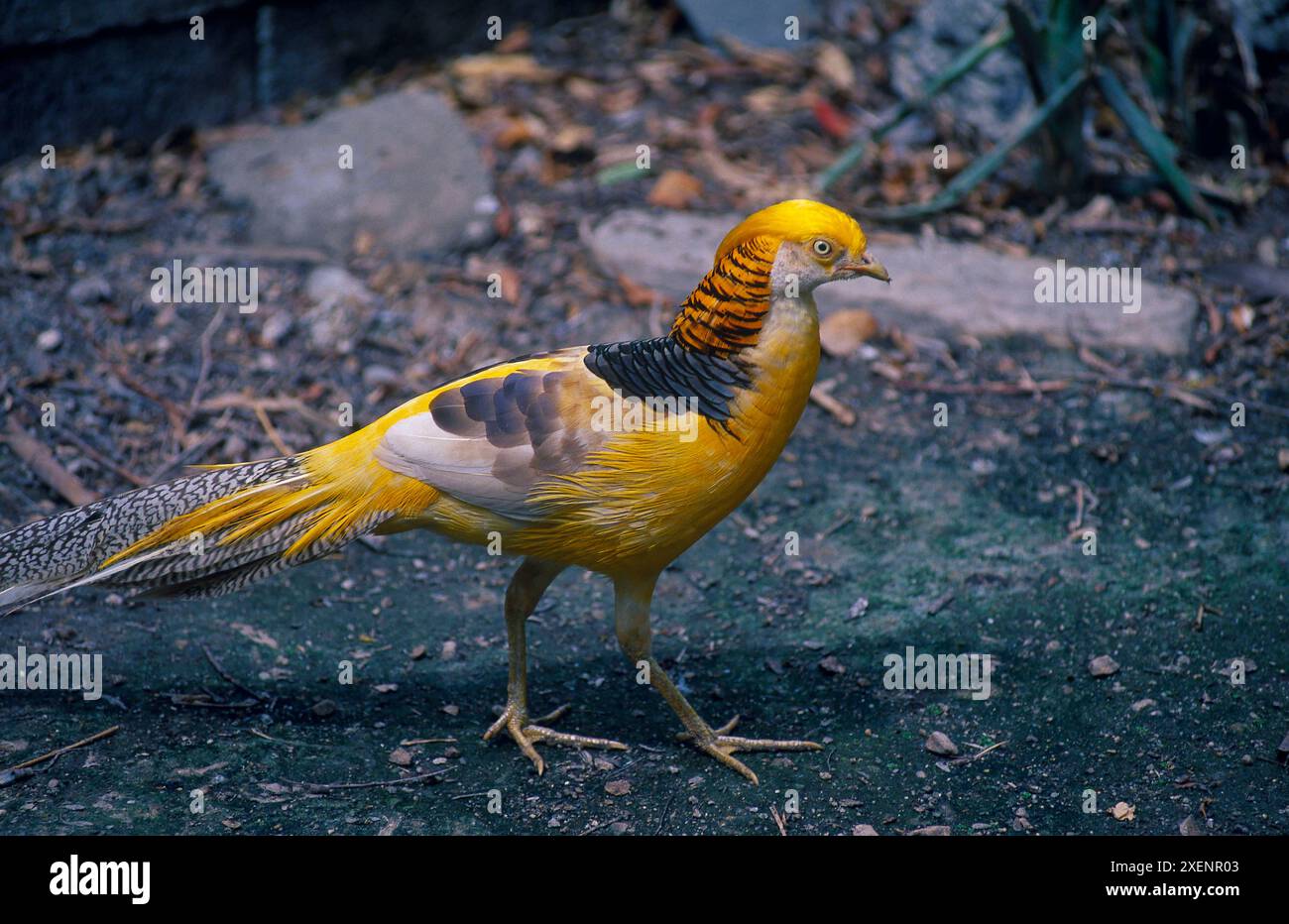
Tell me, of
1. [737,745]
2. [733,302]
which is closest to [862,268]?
[733,302]

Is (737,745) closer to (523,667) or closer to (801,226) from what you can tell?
(523,667)

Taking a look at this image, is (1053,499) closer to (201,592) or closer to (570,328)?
(570,328)

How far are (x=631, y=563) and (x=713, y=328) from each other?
2.29 ft

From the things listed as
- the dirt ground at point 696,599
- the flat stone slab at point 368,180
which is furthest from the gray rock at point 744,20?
the flat stone slab at point 368,180

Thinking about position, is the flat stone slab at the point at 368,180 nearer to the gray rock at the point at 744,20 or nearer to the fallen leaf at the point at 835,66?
the gray rock at the point at 744,20

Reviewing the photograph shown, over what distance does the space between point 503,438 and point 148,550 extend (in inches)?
40.9

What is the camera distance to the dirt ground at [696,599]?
12.1ft

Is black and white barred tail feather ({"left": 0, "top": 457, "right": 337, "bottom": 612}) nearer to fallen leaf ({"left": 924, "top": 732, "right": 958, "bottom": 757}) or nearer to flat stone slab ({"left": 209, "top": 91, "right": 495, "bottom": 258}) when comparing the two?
fallen leaf ({"left": 924, "top": 732, "right": 958, "bottom": 757})

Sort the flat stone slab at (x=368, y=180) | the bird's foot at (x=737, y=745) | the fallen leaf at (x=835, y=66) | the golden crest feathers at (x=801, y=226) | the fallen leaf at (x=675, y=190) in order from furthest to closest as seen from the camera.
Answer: the fallen leaf at (x=835, y=66) < the fallen leaf at (x=675, y=190) < the flat stone slab at (x=368, y=180) < the bird's foot at (x=737, y=745) < the golden crest feathers at (x=801, y=226)

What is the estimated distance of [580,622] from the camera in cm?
465

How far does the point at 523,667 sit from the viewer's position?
13.3ft

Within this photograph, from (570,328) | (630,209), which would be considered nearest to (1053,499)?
A: (570,328)

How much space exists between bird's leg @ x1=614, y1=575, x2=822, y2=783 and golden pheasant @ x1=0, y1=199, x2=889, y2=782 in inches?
0.5

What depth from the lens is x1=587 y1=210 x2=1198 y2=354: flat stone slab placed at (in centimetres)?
602
